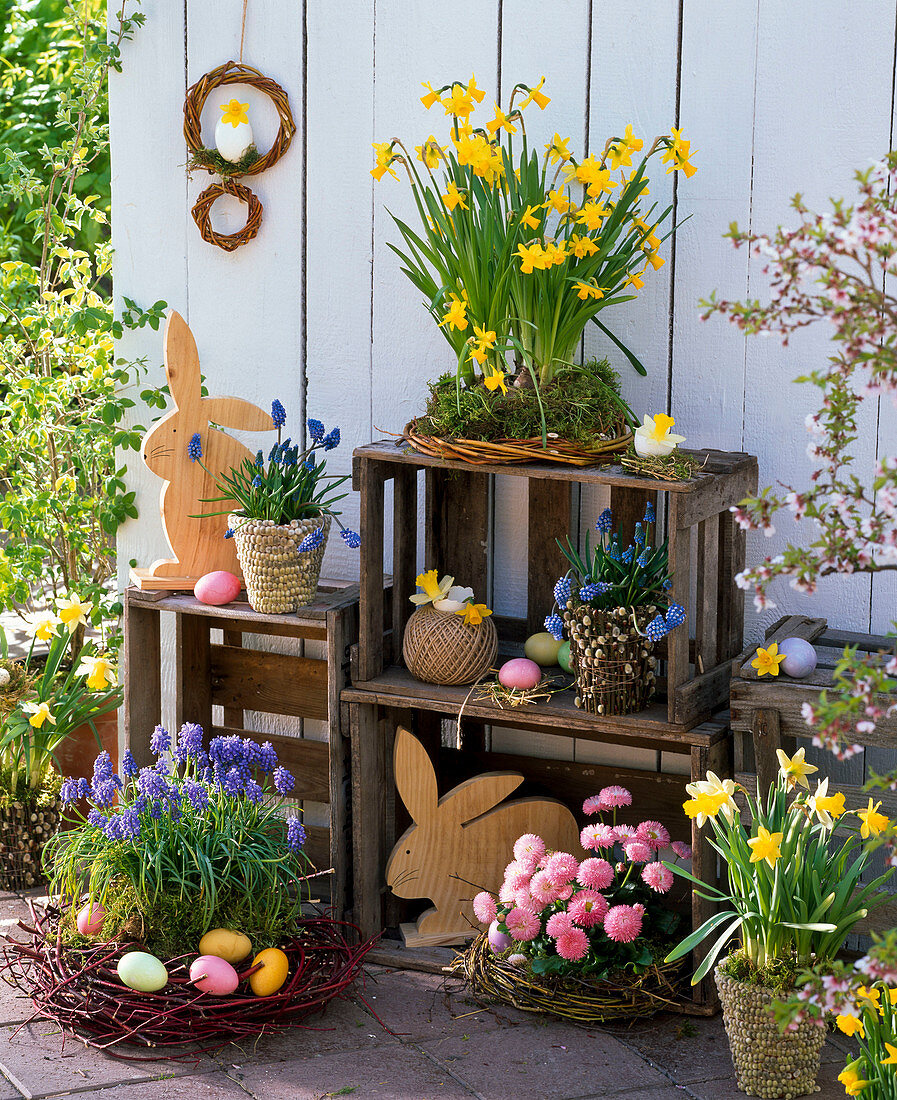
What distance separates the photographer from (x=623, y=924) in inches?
97.3

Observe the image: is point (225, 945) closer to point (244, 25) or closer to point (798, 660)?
point (798, 660)

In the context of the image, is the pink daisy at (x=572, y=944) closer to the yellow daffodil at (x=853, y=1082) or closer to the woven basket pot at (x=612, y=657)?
the woven basket pot at (x=612, y=657)

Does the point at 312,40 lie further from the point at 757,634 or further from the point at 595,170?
the point at 757,634

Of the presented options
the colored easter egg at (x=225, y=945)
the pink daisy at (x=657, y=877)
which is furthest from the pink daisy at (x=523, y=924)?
the colored easter egg at (x=225, y=945)

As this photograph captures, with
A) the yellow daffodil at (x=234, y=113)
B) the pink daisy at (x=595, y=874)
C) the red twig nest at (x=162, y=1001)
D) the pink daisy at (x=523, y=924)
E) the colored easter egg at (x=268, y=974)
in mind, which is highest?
the yellow daffodil at (x=234, y=113)

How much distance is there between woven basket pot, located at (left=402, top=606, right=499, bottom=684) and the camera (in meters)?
2.67

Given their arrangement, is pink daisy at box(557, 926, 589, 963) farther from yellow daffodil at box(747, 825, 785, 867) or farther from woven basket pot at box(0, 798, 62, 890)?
woven basket pot at box(0, 798, 62, 890)

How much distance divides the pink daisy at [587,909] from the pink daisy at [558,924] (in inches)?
0.5

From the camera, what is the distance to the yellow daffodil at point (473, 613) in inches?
105

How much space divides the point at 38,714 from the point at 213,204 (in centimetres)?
122

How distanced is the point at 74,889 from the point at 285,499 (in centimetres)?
86

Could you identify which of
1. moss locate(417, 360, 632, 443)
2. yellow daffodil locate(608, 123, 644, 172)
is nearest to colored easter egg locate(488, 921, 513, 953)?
moss locate(417, 360, 632, 443)

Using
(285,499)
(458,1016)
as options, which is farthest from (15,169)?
(458,1016)

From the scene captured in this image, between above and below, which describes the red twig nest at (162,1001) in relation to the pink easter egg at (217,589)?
below
